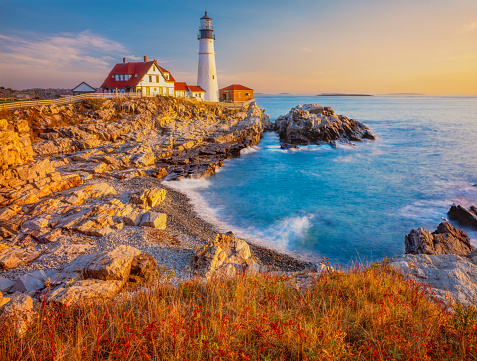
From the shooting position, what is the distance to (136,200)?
57.8 feet

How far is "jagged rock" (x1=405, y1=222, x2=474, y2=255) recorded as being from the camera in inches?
455

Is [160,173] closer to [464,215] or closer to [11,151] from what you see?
[11,151]

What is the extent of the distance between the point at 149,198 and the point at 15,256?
867cm

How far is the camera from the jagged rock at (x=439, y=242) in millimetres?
11562

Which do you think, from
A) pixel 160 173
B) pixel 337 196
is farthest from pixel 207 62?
pixel 337 196

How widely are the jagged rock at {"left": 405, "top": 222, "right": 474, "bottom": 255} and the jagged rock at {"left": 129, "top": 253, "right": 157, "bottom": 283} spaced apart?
1095cm

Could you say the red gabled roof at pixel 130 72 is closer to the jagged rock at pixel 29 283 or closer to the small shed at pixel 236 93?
the small shed at pixel 236 93

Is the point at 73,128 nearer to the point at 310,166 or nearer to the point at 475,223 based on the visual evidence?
the point at 310,166

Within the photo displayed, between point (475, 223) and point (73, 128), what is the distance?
3737cm

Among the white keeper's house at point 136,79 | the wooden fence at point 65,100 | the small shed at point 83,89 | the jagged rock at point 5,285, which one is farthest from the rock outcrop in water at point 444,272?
the small shed at point 83,89

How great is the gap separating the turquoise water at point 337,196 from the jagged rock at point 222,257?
412cm

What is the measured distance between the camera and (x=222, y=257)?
35.8 feet

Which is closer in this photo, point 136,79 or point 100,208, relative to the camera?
point 100,208

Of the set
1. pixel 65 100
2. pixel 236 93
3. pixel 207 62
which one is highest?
pixel 207 62
